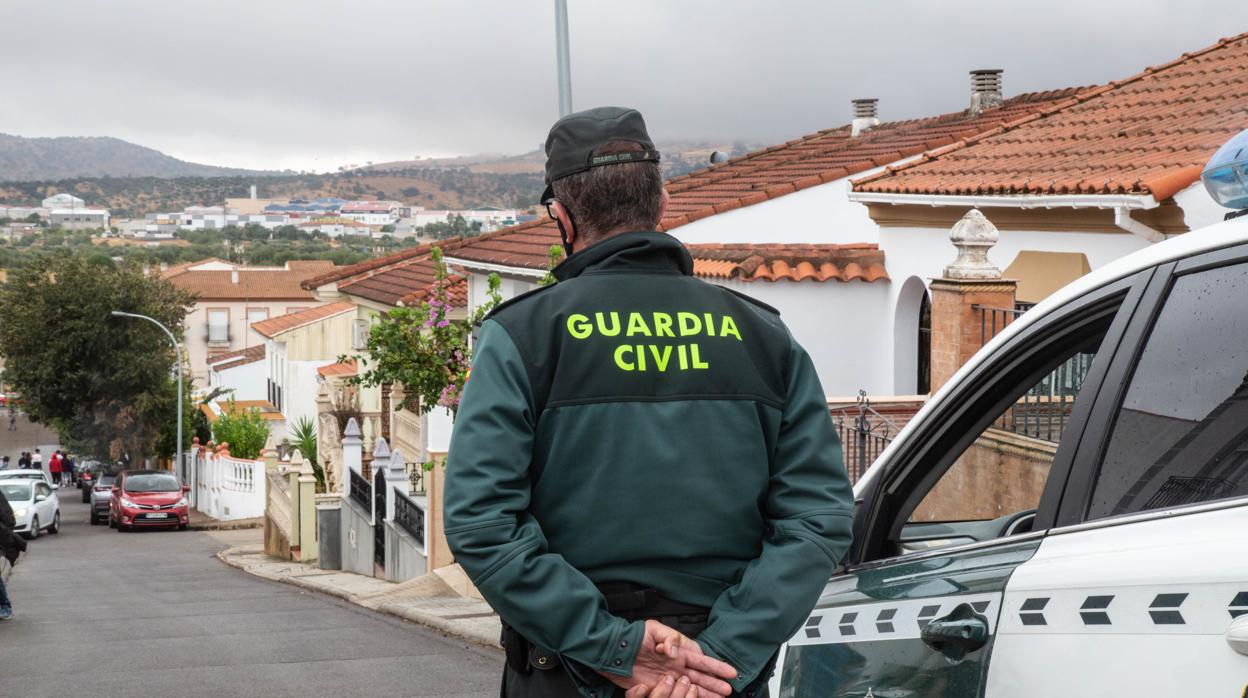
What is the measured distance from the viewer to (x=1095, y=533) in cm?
249

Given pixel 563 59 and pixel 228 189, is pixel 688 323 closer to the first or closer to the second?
pixel 563 59

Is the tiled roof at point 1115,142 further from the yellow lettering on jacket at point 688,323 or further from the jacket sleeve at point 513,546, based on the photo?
the jacket sleeve at point 513,546

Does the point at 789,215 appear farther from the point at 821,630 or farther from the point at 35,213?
the point at 35,213

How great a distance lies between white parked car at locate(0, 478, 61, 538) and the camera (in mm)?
32312

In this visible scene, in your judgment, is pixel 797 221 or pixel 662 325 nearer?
pixel 662 325

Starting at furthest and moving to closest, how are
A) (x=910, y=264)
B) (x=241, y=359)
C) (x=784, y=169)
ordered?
(x=241, y=359) < (x=784, y=169) < (x=910, y=264)

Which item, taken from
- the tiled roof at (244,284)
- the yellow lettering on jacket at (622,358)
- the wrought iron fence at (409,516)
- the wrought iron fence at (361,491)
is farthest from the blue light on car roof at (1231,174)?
the tiled roof at (244,284)

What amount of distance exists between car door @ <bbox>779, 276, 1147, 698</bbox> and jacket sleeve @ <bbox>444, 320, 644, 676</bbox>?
0.60 metres

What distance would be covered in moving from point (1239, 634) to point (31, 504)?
112ft

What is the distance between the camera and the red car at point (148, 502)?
36.8 meters

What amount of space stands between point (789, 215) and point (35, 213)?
651 feet

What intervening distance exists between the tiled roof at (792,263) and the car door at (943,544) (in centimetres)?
1121

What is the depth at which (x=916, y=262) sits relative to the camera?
14.9m

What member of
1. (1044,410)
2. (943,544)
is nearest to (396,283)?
(1044,410)
